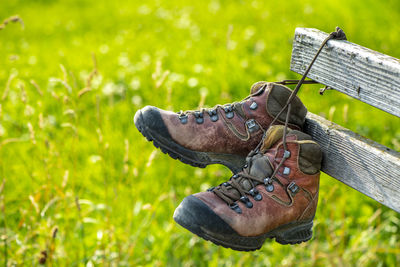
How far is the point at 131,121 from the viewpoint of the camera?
14.3 ft

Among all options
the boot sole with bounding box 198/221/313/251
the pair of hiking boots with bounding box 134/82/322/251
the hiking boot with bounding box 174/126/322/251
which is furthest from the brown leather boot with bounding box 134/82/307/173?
Answer: the boot sole with bounding box 198/221/313/251

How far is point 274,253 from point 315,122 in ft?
4.83

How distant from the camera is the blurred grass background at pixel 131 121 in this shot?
283cm

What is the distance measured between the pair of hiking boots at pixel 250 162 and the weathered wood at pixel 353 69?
0.17 metres

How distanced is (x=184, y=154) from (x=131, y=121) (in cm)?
248

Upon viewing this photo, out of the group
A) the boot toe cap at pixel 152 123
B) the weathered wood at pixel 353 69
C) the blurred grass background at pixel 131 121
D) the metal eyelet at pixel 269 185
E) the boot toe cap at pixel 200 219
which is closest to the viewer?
the weathered wood at pixel 353 69

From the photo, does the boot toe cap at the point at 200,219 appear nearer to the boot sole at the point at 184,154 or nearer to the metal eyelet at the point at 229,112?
the boot sole at the point at 184,154

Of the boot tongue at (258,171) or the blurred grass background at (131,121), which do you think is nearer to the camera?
the boot tongue at (258,171)

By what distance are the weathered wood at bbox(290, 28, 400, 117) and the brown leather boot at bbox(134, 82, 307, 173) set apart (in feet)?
0.55

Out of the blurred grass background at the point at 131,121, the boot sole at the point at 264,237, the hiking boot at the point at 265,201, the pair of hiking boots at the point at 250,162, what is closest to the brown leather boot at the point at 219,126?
the pair of hiking boots at the point at 250,162

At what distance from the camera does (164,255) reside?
305 cm

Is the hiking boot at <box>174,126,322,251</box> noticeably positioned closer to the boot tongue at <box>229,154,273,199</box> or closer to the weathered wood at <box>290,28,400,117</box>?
the boot tongue at <box>229,154,273,199</box>

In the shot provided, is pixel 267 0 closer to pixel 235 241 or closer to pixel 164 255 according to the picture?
pixel 164 255

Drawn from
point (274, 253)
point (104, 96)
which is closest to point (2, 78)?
point (104, 96)
